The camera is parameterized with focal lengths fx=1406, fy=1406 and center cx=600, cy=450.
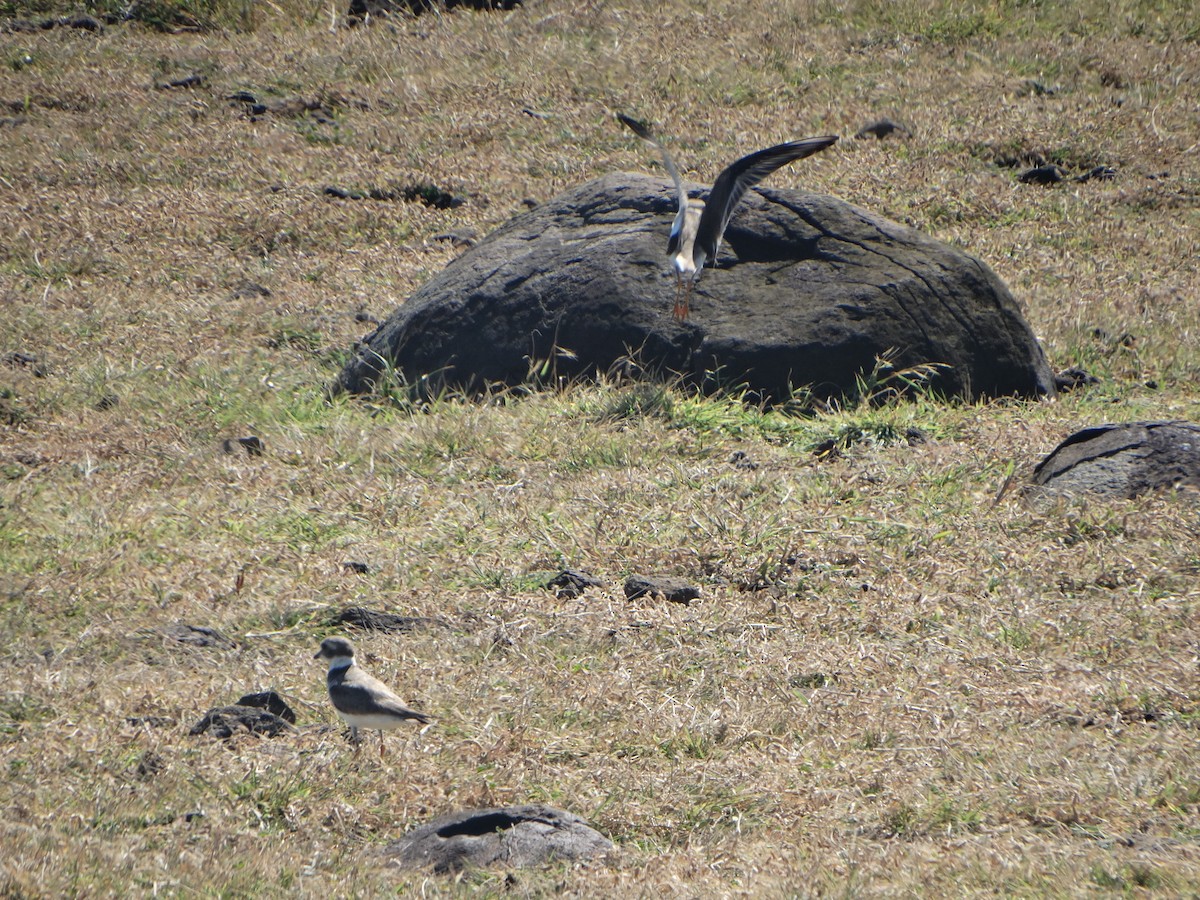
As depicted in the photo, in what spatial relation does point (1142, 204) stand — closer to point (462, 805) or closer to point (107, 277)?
point (107, 277)

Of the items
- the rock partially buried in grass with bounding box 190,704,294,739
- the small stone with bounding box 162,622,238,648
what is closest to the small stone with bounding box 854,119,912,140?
the small stone with bounding box 162,622,238,648

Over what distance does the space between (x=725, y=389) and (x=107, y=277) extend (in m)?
5.50

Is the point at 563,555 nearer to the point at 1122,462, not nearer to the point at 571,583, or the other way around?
the point at 571,583

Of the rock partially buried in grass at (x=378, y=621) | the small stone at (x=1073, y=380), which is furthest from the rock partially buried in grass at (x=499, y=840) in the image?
the small stone at (x=1073, y=380)

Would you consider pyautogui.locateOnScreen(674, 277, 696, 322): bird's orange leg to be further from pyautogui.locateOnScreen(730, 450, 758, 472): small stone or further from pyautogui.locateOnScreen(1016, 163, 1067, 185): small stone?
pyautogui.locateOnScreen(1016, 163, 1067, 185): small stone

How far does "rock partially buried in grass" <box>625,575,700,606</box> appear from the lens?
6.14 metres

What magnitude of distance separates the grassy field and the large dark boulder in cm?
40

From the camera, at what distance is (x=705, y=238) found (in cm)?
884

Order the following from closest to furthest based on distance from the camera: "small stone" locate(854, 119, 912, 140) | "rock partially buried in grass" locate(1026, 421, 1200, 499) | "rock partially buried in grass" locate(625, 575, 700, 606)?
1. "rock partially buried in grass" locate(625, 575, 700, 606)
2. "rock partially buried in grass" locate(1026, 421, 1200, 499)
3. "small stone" locate(854, 119, 912, 140)

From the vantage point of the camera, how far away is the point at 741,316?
30.1 ft

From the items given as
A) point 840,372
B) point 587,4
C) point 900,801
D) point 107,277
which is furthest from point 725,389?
point 587,4

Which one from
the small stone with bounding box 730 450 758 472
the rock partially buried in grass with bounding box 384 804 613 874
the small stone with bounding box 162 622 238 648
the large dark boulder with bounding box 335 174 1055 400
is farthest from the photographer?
the large dark boulder with bounding box 335 174 1055 400

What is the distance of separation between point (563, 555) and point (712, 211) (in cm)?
317

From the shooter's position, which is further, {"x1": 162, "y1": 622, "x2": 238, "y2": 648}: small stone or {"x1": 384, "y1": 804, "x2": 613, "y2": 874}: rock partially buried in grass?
{"x1": 162, "y1": 622, "x2": 238, "y2": 648}: small stone
